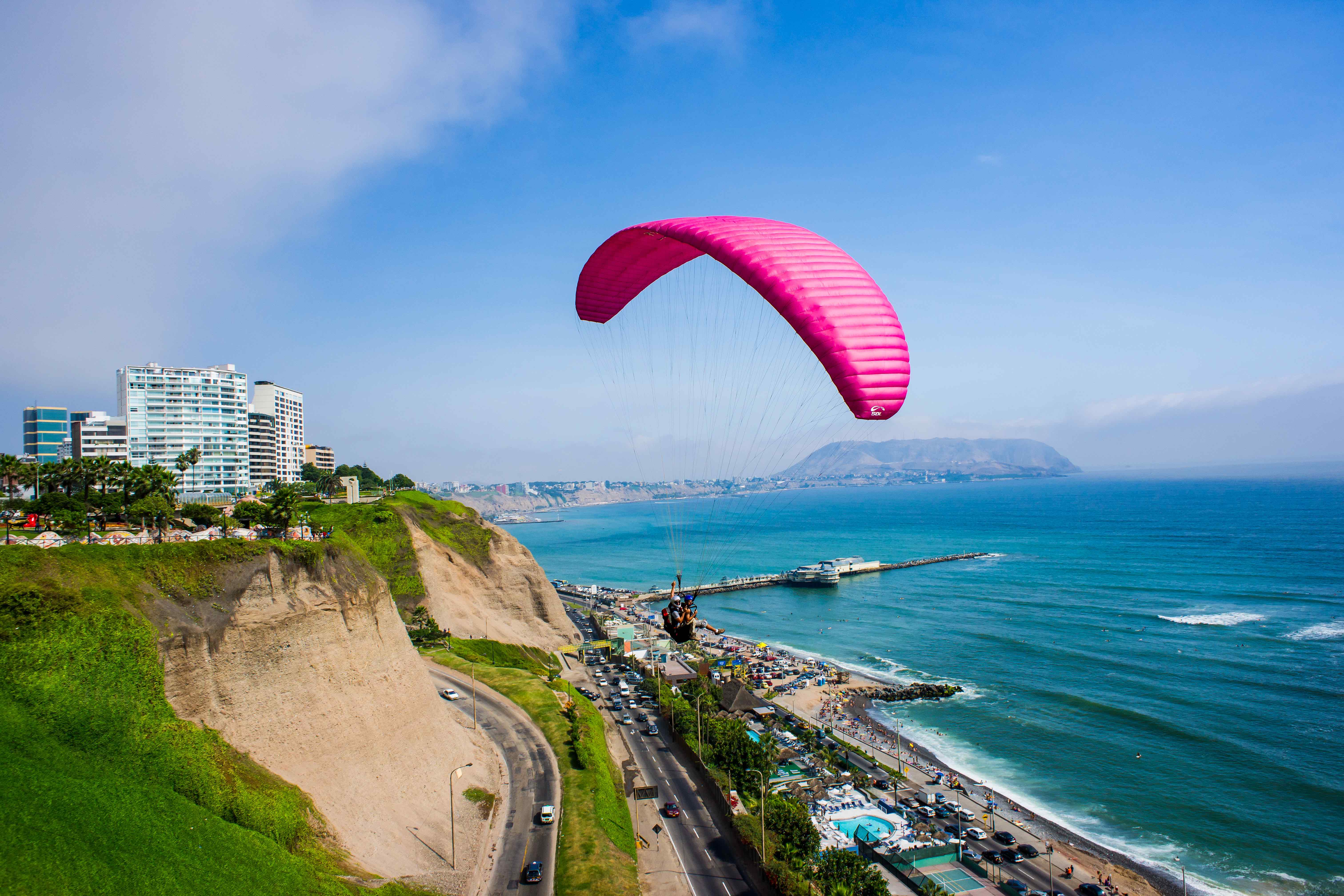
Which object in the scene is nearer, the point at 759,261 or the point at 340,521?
the point at 759,261

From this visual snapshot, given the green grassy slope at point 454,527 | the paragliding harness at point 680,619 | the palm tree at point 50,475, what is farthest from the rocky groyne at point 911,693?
the palm tree at point 50,475

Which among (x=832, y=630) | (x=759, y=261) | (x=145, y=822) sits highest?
(x=759, y=261)

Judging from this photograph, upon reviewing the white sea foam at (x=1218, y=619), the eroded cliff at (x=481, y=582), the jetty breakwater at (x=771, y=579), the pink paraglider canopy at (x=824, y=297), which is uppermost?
the pink paraglider canopy at (x=824, y=297)

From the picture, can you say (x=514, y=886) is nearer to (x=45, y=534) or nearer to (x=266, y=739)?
(x=266, y=739)

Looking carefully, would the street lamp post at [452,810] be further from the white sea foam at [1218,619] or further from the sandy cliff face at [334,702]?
the white sea foam at [1218,619]

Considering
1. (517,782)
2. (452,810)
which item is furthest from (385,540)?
(452,810)

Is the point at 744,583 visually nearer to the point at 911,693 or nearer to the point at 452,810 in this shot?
the point at 911,693

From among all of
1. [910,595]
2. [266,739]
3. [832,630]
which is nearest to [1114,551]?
[910,595]
